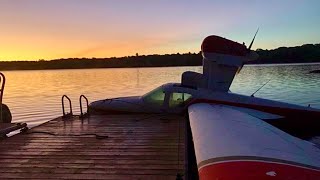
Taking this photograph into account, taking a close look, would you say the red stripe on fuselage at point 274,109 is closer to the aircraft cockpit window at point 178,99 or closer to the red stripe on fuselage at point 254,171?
the aircraft cockpit window at point 178,99

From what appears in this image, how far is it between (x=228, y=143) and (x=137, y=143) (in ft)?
13.9

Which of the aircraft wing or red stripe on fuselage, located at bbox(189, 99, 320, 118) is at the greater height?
the aircraft wing

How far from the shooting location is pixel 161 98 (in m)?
14.3

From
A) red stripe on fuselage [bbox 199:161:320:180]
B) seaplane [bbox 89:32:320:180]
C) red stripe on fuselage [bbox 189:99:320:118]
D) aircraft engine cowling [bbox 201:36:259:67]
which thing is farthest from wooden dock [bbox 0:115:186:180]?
aircraft engine cowling [bbox 201:36:259:67]

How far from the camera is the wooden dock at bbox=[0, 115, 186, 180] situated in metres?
7.19

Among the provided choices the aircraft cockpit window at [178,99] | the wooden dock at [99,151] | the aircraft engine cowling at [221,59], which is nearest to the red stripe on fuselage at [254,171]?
the wooden dock at [99,151]

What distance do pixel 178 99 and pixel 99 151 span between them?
5.65 meters

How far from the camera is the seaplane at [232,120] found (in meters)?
4.56

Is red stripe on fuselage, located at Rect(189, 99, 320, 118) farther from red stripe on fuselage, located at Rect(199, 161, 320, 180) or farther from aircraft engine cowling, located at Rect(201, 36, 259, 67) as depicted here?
red stripe on fuselage, located at Rect(199, 161, 320, 180)

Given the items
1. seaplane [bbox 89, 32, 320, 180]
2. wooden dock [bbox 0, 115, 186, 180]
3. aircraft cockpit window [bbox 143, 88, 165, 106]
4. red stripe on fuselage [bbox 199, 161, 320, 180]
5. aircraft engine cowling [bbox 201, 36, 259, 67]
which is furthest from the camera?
aircraft cockpit window [bbox 143, 88, 165, 106]

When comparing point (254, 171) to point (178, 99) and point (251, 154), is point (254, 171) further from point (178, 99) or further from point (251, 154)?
point (178, 99)

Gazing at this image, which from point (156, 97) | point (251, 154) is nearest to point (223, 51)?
point (156, 97)

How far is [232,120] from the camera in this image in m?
8.88

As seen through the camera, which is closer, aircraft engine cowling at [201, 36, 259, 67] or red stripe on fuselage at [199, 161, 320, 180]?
red stripe on fuselage at [199, 161, 320, 180]
